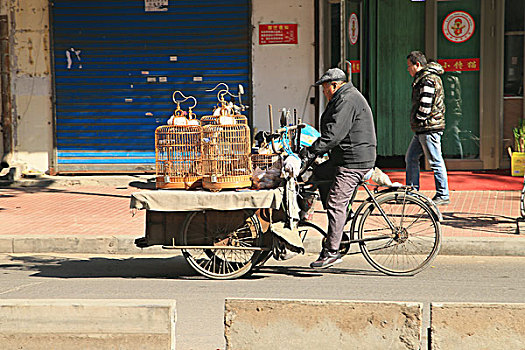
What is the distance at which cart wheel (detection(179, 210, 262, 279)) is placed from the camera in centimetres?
691

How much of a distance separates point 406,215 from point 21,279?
3769 mm

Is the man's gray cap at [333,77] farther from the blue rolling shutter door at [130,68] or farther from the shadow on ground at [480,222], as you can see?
the blue rolling shutter door at [130,68]

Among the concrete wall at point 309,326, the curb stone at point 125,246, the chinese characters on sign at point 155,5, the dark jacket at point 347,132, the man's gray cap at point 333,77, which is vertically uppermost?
the chinese characters on sign at point 155,5

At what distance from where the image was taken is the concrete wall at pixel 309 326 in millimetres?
4273

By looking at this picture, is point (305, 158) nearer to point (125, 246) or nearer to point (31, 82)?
point (125, 246)

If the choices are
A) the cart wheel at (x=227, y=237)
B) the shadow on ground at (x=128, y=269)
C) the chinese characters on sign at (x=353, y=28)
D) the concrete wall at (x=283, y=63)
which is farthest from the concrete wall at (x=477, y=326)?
the chinese characters on sign at (x=353, y=28)

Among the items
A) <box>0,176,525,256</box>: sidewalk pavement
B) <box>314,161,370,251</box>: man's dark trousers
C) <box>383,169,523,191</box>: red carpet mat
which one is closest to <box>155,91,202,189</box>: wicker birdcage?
<box>314,161,370,251</box>: man's dark trousers

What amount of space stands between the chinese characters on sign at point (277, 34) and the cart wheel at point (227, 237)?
7265 mm

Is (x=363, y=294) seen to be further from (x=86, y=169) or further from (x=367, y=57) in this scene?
(x=86, y=169)

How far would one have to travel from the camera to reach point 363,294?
6574 millimetres

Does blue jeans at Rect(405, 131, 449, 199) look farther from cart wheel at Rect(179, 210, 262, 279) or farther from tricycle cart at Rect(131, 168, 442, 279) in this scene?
cart wheel at Rect(179, 210, 262, 279)

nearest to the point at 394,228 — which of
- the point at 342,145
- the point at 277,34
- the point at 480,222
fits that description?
the point at 342,145

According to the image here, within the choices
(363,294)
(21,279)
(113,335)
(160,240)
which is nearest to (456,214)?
(363,294)

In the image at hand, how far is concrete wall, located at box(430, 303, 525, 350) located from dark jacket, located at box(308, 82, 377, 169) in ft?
9.25
